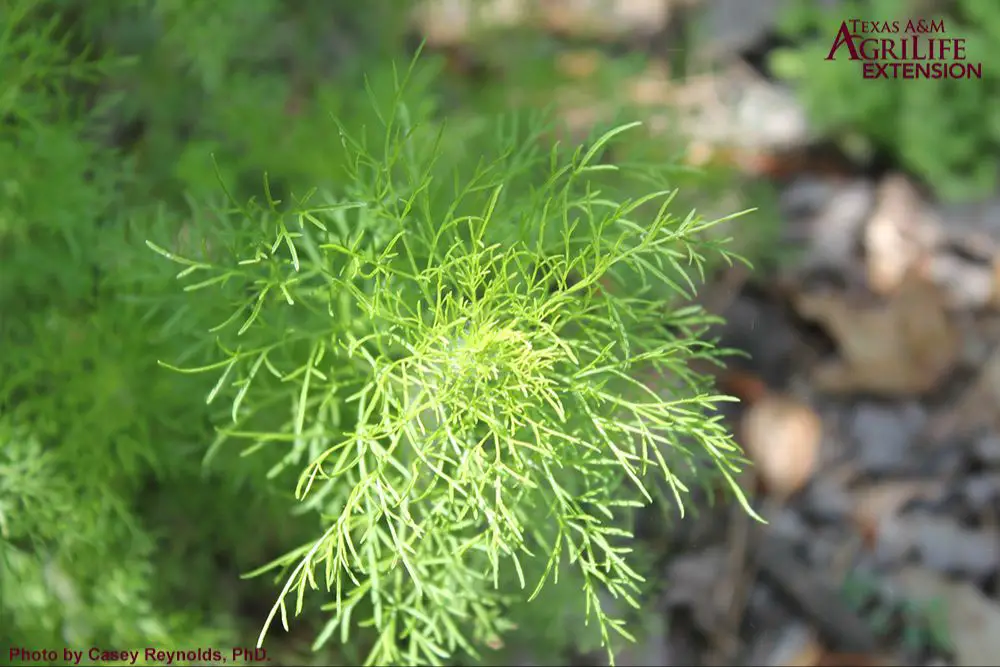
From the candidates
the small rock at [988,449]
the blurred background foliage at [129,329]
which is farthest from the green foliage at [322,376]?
the small rock at [988,449]

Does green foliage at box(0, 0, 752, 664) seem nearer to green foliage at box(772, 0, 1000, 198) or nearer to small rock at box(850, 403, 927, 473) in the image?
small rock at box(850, 403, 927, 473)

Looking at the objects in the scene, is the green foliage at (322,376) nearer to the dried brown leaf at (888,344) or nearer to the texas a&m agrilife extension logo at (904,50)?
the dried brown leaf at (888,344)

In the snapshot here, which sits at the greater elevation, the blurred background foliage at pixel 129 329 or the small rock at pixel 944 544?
the blurred background foliage at pixel 129 329

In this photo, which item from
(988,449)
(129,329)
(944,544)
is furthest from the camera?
(988,449)

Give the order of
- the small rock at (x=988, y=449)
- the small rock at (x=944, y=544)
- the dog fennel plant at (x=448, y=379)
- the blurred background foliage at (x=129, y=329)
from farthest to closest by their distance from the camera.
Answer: the small rock at (x=988, y=449)
the small rock at (x=944, y=544)
the blurred background foliage at (x=129, y=329)
the dog fennel plant at (x=448, y=379)

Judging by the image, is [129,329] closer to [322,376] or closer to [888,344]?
[322,376]

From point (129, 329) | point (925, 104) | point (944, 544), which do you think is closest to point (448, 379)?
point (129, 329)

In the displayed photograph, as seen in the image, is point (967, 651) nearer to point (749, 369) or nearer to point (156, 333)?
point (749, 369)

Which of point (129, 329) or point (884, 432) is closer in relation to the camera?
point (129, 329)
